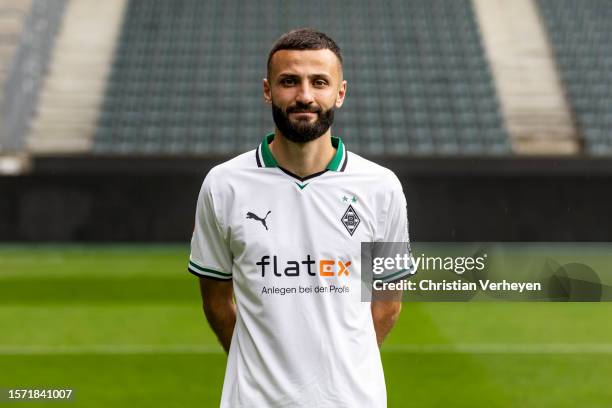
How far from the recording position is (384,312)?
8.25 feet

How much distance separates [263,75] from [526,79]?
22.6 feet

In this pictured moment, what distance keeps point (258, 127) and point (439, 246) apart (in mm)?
6811

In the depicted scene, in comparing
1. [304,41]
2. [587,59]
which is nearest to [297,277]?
[304,41]

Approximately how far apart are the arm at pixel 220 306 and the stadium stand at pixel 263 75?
54.5 feet

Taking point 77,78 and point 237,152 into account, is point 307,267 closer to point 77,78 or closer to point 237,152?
point 237,152

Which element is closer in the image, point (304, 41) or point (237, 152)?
point (304, 41)

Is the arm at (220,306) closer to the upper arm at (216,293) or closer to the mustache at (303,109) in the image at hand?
the upper arm at (216,293)

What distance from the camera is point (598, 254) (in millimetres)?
14797

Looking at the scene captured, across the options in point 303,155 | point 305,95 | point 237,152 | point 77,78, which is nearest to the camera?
point 305,95

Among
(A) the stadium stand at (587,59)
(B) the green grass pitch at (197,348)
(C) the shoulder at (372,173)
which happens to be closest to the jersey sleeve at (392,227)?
(C) the shoulder at (372,173)

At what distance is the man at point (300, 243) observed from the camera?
221 centimetres

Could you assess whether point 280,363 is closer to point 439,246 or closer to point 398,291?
point 398,291

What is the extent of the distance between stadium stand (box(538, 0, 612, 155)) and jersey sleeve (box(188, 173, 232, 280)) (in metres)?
18.8

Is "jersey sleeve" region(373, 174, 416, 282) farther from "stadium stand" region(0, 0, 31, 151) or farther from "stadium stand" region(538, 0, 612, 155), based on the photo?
"stadium stand" region(0, 0, 31, 151)
